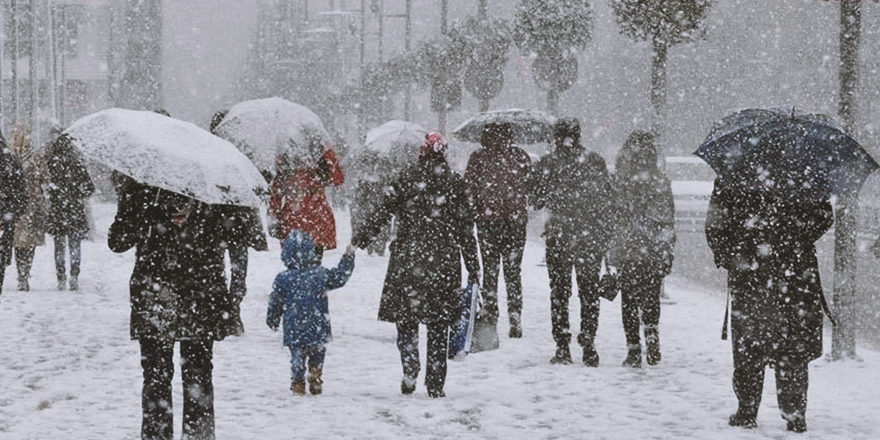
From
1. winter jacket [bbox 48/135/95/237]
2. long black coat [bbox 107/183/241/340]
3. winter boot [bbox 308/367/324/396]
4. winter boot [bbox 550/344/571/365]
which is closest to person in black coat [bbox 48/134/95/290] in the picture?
winter jacket [bbox 48/135/95/237]

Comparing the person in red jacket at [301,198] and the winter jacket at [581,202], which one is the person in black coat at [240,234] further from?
the winter jacket at [581,202]

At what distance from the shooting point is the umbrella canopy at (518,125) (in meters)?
10.9

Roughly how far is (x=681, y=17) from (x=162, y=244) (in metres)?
8.73

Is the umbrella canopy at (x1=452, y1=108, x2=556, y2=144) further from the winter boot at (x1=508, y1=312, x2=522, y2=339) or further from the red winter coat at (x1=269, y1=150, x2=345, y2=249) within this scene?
the winter boot at (x1=508, y1=312, x2=522, y2=339)

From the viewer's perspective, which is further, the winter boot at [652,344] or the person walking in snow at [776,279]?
the winter boot at [652,344]

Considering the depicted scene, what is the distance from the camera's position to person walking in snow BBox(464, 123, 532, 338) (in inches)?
410

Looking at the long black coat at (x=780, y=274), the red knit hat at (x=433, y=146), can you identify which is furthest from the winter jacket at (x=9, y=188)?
the long black coat at (x=780, y=274)

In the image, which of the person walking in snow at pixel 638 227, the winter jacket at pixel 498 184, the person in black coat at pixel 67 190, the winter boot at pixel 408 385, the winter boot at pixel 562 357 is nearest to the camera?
the winter boot at pixel 408 385

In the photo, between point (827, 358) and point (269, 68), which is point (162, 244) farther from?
point (269, 68)

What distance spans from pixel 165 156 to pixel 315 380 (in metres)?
2.87

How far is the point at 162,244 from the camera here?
615 centimetres

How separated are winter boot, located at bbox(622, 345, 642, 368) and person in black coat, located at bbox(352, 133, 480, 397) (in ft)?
6.48

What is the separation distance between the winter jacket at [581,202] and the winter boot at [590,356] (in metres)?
0.76

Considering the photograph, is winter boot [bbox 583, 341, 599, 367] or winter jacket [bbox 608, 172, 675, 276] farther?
winter boot [bbox 583, 341, 599, 367]
